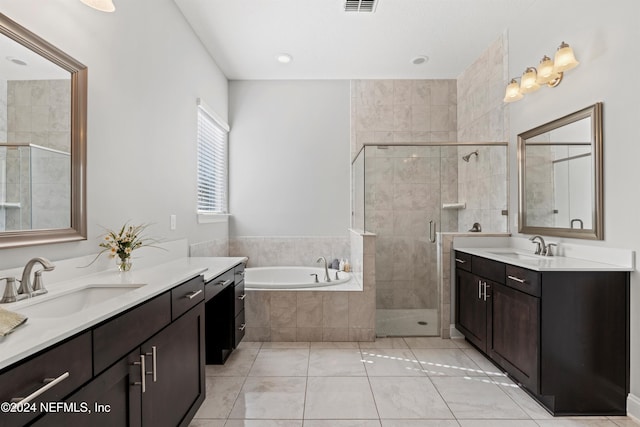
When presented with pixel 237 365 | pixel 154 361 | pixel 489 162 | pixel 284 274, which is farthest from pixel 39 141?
pixel 489 162

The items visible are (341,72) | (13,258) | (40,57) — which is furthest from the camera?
(341,72)

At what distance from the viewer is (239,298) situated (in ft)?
9.36

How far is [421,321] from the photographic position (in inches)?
134

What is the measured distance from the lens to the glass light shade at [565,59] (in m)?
2.27

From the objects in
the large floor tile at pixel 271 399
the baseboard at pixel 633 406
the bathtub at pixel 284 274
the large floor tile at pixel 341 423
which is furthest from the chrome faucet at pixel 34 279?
the baseboard at pixel 633 406

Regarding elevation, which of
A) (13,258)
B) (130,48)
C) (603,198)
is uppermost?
(130,48)

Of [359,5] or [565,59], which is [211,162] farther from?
[565,59]

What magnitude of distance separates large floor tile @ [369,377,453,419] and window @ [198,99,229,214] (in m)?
2.31

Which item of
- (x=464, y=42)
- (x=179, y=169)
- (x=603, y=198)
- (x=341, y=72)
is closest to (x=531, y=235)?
(x=603, y=198)

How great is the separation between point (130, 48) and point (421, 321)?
11.0ft

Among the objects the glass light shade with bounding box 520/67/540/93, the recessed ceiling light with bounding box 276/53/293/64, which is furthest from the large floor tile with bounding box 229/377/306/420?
the recessed ceiling light with bounding box 276/53/293/64

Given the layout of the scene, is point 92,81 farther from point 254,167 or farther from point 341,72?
point 341,72

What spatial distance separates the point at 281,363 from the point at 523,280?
6.18 feet

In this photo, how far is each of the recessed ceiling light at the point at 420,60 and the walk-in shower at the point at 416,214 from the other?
3.66ft
